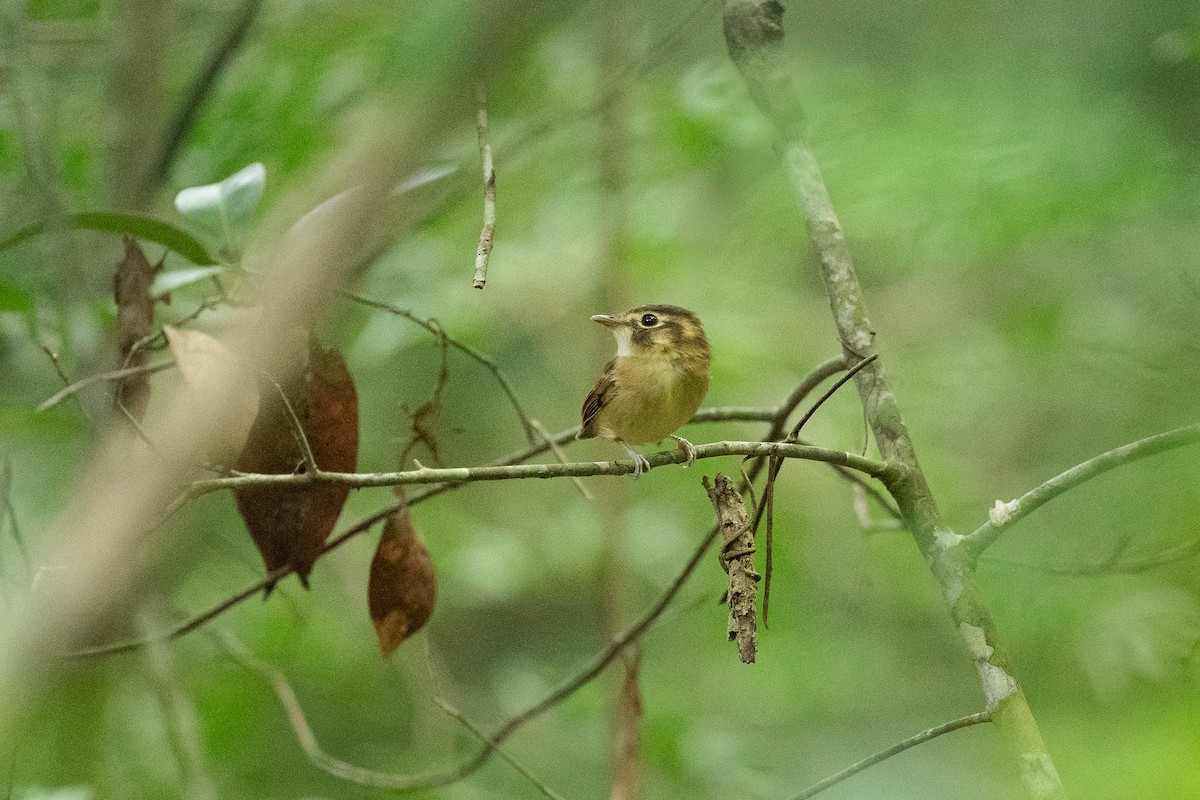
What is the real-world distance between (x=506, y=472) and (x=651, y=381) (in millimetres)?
1521

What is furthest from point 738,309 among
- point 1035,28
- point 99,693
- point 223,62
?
point 99,693

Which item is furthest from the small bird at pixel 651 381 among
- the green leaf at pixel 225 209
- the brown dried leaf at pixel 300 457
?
the green leaf at pixel 225 209

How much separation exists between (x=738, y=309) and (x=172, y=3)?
3.05 meters

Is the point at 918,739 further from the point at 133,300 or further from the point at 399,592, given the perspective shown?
the point at 133,300

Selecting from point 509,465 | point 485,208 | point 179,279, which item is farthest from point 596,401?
point 485,208

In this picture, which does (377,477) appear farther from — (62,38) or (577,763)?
(577,763)

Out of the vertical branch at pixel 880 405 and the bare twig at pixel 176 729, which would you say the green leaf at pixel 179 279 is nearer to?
the bare twig at pixel 176 729

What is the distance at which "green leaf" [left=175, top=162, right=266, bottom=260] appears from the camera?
2.33 metres

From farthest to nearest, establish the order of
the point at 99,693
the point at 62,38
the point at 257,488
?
the point at 62,38 < the point at 99,693 < the point at 257,488

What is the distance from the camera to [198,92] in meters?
2.96

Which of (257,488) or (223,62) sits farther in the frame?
(223,62)

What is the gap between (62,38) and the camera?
389 centimetres

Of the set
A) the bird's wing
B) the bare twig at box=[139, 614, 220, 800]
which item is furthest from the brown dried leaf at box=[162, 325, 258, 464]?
the bird's wing

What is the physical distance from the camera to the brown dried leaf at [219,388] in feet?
5.70
